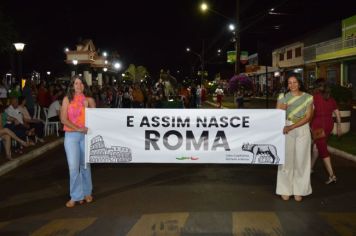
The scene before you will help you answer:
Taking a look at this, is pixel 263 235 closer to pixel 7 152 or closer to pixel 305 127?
pixel 305 127

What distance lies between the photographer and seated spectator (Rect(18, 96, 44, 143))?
44.7 feet

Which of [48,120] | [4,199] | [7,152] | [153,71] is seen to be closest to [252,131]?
[4,199]

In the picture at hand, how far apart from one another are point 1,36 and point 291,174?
33.4 m

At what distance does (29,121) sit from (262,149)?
777 cm

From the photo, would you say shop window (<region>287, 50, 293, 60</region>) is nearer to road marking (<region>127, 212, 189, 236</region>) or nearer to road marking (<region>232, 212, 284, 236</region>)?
road marking (<region>232, 212, 284, 236</region>)

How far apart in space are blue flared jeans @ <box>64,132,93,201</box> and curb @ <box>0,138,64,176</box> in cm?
346

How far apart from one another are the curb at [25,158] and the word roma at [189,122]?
3.66 m

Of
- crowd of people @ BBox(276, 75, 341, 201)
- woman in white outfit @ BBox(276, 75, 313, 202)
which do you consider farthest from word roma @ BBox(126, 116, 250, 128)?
woman in white outfit @ BBox(276, 75, 313, 202)

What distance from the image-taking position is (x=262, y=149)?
27.1 feet

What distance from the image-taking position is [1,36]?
3706 cm

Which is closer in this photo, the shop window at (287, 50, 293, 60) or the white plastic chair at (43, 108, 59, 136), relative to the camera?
the white plastic chair at (43, 108, 59, 136)

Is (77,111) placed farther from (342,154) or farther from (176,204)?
(342,154)

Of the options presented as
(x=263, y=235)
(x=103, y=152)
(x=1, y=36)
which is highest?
(x=1, y=36)

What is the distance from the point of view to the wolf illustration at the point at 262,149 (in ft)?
26.4
